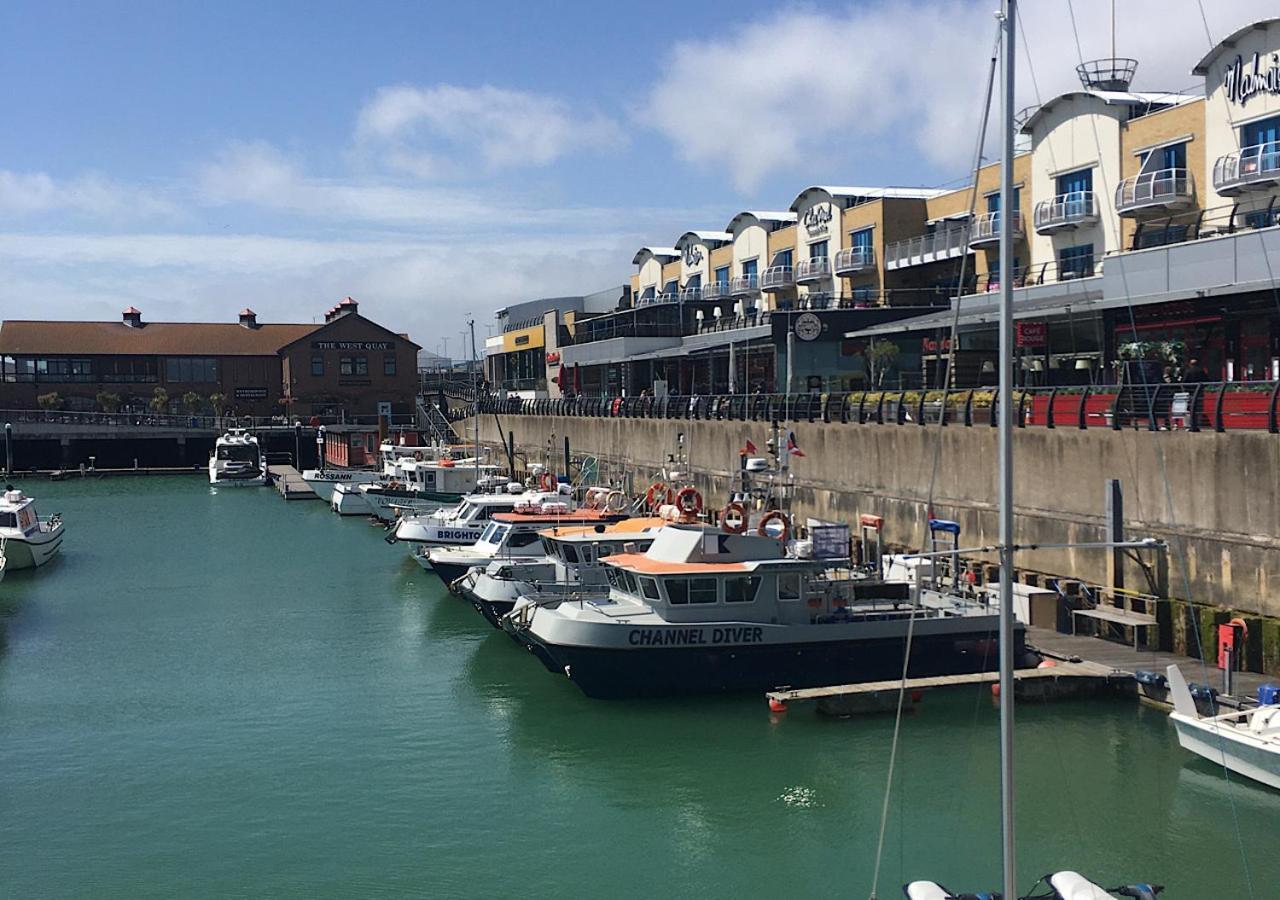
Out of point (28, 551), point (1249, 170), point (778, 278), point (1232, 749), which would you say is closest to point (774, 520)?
point (1232, 749)

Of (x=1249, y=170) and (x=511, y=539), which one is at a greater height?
(x=1249, y=170)

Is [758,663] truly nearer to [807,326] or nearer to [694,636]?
[694,636]

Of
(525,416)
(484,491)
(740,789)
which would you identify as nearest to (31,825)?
(740,789)

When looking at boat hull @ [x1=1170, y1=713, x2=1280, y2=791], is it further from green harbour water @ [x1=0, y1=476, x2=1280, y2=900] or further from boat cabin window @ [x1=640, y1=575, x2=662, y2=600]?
boat cabin window @ [x1=640, y1=575, x2=662, y2=600]

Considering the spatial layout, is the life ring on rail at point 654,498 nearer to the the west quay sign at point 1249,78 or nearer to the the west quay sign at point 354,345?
the the west quay sign at point 1249,78

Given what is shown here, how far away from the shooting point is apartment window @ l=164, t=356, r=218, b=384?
4776 inches

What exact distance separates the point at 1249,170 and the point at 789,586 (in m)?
24.4

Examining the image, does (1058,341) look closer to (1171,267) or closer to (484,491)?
(1171,267)

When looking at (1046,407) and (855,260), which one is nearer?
(1046,407)

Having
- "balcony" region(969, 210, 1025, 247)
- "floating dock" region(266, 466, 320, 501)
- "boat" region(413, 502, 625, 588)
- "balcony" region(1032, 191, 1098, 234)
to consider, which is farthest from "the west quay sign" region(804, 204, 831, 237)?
"boat" region(413, 502, 625, 588)

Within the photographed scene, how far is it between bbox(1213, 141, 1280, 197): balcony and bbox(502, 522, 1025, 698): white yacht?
21226 mm

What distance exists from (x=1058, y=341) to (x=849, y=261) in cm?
2190

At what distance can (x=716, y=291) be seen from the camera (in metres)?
87.4

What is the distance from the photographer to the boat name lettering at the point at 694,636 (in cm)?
2798
